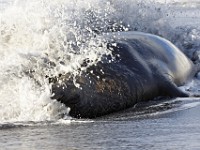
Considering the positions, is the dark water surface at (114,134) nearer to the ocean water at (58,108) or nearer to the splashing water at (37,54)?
the ocean water at (58,108)

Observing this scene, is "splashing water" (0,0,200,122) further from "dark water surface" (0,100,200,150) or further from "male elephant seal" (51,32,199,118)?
"dark water surface" (0,100,200,150)

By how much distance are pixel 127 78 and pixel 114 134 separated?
1879mm

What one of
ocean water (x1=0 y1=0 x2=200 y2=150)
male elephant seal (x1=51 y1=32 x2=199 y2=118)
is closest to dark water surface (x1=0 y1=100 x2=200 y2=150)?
ocean water (x1=0 y1=0 x2=200 y2=150)

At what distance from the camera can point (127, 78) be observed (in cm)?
730

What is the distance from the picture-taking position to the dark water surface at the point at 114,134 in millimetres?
5062

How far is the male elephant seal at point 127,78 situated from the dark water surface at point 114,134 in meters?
0.28

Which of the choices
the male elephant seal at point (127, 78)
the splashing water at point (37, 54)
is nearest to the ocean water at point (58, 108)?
the splashing water at point (37, 54)

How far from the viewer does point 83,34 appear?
7852 millimetres

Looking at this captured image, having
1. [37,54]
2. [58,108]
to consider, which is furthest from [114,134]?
[37,54]

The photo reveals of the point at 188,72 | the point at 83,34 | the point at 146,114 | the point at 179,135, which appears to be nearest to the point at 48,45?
the point at 83,34

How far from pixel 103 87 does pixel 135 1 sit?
25.1 feet

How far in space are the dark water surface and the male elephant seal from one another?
0.28m

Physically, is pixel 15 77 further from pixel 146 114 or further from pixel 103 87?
pixel 146 114

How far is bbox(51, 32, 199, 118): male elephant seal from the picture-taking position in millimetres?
6406
